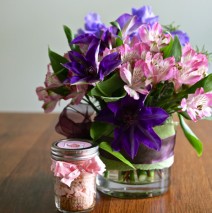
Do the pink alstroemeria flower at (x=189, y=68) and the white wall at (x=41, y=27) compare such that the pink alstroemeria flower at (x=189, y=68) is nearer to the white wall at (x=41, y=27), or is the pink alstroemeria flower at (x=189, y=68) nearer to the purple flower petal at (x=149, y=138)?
the purple flower petal at (x=149, y=138)

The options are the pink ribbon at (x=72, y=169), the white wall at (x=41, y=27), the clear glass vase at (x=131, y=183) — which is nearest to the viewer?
the pink ribbon at (x=72, y=169)

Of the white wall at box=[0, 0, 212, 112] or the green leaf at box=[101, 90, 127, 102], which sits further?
the white wall at box=[0, 0, 212, 112]

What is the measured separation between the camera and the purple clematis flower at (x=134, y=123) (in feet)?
2.70

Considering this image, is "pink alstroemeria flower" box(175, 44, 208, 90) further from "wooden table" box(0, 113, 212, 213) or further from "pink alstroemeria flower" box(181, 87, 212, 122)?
"wooden table" box(0, 113, 212, 213)

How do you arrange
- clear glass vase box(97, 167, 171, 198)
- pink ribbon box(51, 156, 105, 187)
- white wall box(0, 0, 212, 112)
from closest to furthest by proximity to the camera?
pink ribbon box(51, 156, 105, 187), clear glass vase box(97, 167, 171, 198), white wall box(0, 0, 212, 112)

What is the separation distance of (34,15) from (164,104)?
7.36 ft

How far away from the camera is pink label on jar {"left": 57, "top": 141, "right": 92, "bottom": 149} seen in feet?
2.72

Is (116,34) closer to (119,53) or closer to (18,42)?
(119,53)

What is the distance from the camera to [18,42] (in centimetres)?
303

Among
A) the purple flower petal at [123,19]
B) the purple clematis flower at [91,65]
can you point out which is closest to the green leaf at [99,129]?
the purple clematis flower at [91,65]

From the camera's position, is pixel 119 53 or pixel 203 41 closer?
pixel 119 53

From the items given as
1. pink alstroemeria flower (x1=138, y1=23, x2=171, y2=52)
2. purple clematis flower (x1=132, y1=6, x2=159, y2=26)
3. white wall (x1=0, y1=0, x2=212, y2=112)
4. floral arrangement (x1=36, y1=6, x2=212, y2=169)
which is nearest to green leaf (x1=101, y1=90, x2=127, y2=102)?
floral arrangement (x1=36, y1=6, x2=212, y2=169)

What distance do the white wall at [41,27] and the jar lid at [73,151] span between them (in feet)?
7.11

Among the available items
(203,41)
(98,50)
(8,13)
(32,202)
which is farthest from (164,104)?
(8,13)
